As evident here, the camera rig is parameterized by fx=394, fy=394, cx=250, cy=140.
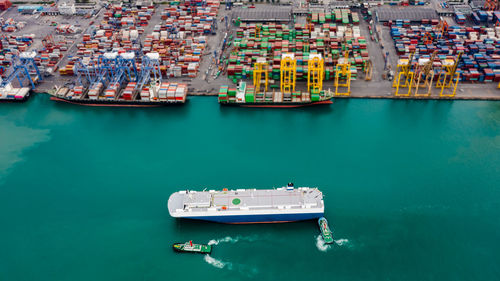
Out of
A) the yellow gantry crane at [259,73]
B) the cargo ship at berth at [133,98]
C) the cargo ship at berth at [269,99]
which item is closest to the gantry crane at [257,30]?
the yellow gantry crane at [259,73]

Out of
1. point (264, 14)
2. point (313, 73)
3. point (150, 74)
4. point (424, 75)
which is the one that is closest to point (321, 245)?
point (313, 73)

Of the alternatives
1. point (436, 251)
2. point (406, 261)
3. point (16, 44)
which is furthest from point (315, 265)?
point (16, 44)

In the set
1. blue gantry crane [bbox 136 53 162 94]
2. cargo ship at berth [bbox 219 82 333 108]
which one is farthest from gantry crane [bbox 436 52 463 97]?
blue gantry crane [bbox 136 53 162 94]

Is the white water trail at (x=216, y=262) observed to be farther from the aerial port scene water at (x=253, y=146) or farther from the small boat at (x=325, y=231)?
the small boat at (x=325, y=231)

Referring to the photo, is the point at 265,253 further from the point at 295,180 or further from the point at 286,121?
the point at 286,121

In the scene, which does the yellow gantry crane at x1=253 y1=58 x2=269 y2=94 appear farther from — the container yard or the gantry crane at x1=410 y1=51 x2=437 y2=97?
the gantry crane at x1=410 y1=51 x2=437 y2=97
